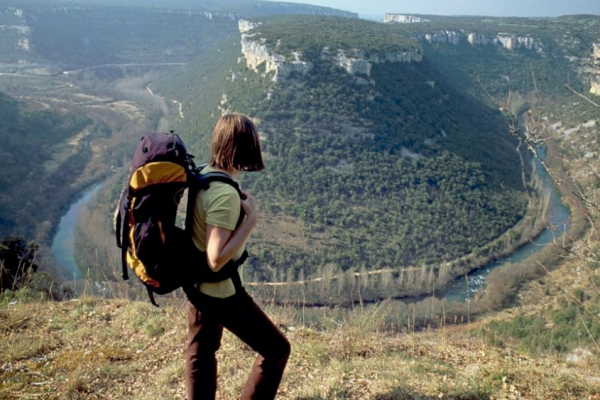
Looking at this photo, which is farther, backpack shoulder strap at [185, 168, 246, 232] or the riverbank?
the riverbank

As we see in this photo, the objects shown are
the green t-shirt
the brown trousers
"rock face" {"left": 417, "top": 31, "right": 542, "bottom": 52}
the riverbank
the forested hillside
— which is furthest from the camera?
"rock face" {"left": 417, "top": 31, "right": 542, "bottom": 52}

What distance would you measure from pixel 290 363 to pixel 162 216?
5.71 ft

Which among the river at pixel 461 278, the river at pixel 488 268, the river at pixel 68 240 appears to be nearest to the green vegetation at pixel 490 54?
the river at pixel 461 278

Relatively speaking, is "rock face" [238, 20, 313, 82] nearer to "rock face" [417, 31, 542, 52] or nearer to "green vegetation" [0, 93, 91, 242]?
"green vegetation" [0, 93, 91, 242]

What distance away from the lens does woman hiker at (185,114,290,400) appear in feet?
6.44

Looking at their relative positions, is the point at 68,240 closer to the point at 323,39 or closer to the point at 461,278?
the point at 461,278

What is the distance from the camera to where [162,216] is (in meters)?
1.98

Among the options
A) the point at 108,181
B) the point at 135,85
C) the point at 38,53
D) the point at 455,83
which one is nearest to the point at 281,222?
the point at 108,181

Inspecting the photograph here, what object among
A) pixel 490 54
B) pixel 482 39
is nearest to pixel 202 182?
pixel 490 54

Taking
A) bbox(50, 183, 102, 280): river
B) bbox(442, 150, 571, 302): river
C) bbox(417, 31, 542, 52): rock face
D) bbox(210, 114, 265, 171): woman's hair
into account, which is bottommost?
bbox(50, 183, 102, 280): river

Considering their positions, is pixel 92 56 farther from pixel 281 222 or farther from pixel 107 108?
pixel 281 222

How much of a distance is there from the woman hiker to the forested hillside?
57.9ft

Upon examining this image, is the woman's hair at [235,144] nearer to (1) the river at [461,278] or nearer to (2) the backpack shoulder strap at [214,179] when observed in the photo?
(2) the backpack shoulder strap at [214,179]

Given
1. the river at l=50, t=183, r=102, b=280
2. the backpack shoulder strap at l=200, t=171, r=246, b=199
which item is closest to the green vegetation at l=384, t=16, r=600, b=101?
the river at l=50, t=183, r=102, b=280
